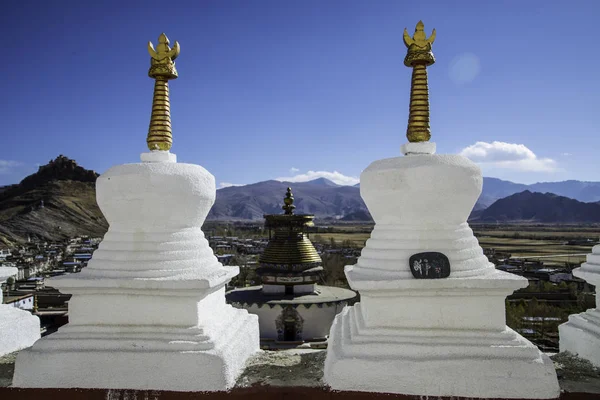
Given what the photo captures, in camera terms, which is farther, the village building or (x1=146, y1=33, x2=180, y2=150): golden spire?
the village building

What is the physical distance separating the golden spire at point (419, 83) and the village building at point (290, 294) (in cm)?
1347

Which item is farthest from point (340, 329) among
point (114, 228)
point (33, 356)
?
point (33, 356)

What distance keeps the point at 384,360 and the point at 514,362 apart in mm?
1092

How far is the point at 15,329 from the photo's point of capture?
5562mm

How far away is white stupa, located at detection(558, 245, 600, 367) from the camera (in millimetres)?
4844

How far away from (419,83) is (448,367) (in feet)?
8.98

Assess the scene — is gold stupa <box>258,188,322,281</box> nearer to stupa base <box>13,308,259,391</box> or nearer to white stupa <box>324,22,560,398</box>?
white stupa <box>324,22,560,398</box>

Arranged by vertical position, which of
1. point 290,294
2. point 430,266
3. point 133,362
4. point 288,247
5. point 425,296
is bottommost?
point 290,294

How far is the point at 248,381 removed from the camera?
14.7 ft

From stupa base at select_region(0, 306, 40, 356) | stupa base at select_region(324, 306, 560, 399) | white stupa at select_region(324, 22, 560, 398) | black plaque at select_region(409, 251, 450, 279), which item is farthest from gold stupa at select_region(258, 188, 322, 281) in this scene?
stupa base at select_region(324, 306, 560, 399)

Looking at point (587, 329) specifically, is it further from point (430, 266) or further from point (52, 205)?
point (52, 205)

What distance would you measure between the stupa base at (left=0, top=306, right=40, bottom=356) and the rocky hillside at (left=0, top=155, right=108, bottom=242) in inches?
2574

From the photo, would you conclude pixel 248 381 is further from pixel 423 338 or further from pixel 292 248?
pixel 292 248

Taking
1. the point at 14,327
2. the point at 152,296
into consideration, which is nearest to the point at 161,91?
the point at 152,296
